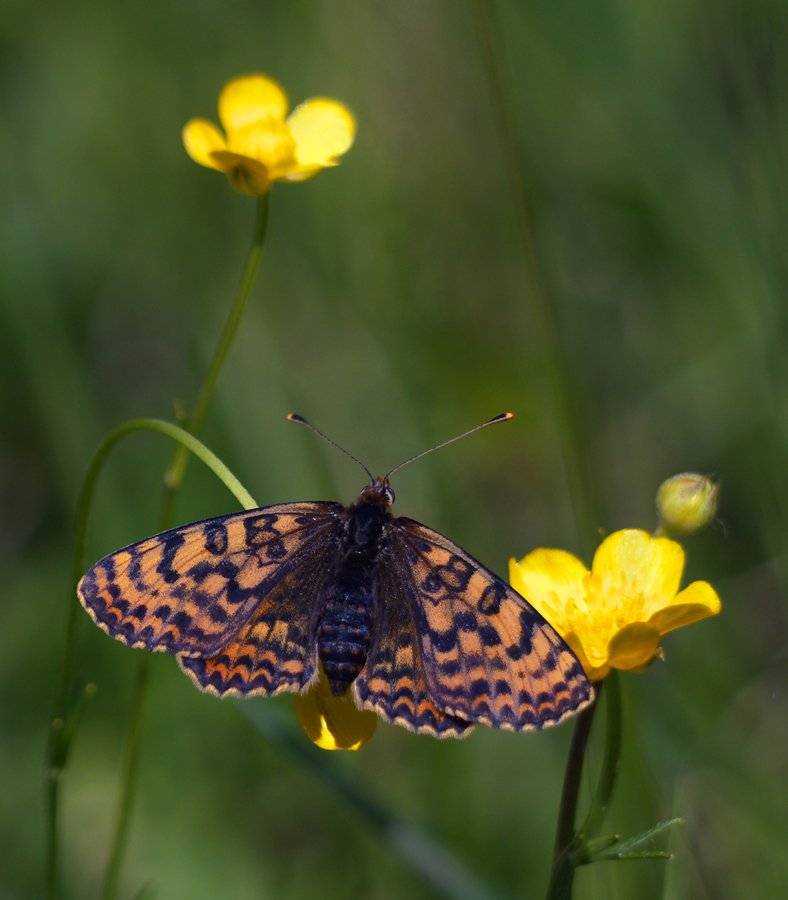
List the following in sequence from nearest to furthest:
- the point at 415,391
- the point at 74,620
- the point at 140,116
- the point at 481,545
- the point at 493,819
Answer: the point at 74,620, the point at 493,819, the point at 481,545, the point at 415,391, the point at 140,116

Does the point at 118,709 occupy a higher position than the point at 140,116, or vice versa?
the point at 140,116

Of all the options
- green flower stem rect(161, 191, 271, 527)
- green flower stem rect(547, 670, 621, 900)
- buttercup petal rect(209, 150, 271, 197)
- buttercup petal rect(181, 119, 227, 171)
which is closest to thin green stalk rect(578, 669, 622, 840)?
green flower stem rect(547, 670, 621, 900)

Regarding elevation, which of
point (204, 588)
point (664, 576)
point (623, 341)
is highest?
point (204, 588)

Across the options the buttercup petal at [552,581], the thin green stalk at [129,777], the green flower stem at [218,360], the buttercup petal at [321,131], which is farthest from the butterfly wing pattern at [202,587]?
the buttercup petal at [321,131]

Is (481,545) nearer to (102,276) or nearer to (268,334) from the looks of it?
(268,334)

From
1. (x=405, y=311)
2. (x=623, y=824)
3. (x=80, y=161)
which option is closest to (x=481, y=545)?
(x=405, y=311)

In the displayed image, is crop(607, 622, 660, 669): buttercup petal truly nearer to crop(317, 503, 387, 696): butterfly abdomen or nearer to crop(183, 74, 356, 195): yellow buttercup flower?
crop(317, 503, 387, 696): butterfly abdomen
